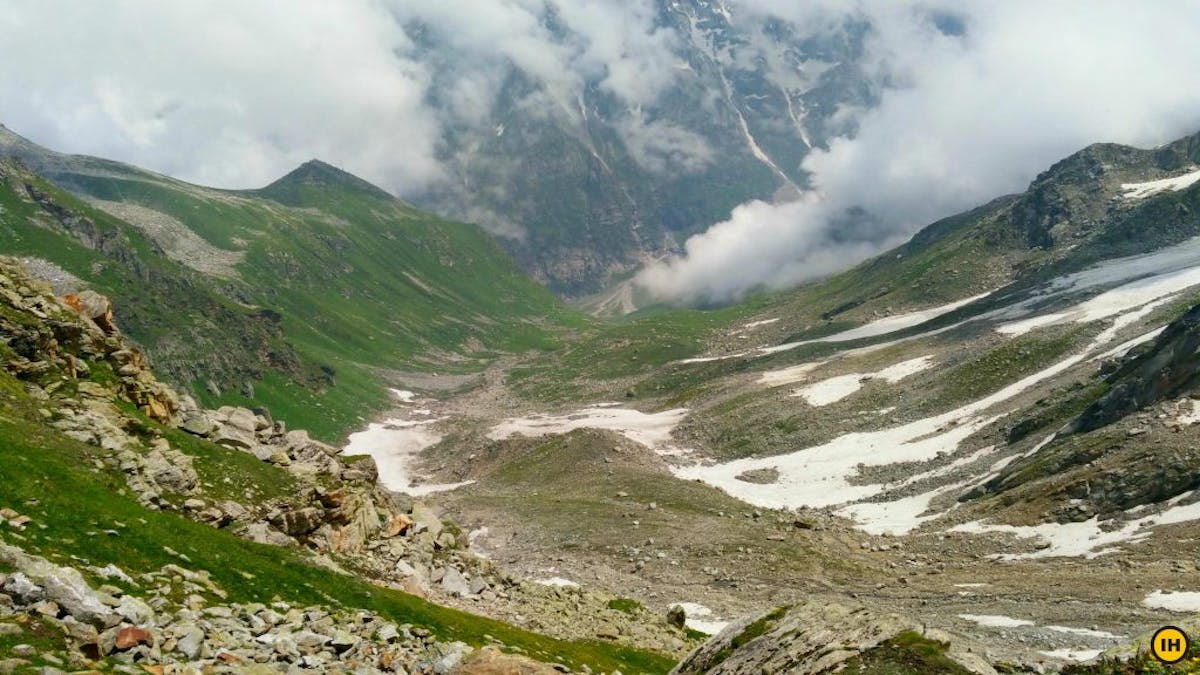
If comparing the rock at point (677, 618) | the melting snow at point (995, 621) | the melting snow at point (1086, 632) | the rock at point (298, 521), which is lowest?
the melting snow at point (995, 621)

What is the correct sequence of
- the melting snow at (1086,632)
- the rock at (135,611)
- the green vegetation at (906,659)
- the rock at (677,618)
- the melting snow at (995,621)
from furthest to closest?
the rock at (677,618), the melting snow at (995,621), the melting snow at (1086,632), the green vegetation at (906,659), the rock at (135,611)

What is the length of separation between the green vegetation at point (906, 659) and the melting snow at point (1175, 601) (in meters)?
37.6

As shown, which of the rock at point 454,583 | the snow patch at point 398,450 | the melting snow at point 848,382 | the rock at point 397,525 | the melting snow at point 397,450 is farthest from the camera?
the melting snow at point 848,382

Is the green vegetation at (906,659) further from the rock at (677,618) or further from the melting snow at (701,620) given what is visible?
the melting snow at (701,620)

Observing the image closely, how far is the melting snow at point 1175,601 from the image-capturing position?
47.1m

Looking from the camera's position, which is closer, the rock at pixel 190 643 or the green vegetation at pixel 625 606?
the rock at pixel 190 643

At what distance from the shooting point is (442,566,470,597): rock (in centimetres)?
4394

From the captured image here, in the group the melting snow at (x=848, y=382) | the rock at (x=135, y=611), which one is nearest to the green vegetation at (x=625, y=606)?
the rock at (x=135, y=611)

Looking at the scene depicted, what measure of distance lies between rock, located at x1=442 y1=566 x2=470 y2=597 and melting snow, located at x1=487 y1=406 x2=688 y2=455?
9098 centimetres

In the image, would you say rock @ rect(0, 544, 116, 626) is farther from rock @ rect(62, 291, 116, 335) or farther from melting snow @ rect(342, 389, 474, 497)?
melting snow @ rect(342, 389, 474, 497)

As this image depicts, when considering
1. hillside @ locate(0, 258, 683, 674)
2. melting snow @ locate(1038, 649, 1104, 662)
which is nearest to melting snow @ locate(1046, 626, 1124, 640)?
melting snow @ locate(1038, 649, 1104, 662)

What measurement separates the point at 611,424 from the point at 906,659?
14319 centimetres

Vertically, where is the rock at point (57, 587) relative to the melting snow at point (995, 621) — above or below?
above

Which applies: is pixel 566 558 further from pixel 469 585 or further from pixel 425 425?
pixel 425 425
